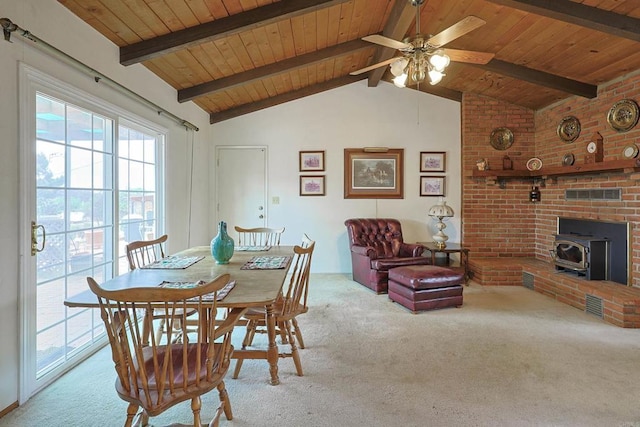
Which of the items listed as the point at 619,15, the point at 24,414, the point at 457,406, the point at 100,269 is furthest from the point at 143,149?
the point at 619,15

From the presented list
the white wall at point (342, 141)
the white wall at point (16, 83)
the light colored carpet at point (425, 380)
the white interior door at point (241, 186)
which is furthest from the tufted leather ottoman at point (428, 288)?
the white wall at point (16, 83)

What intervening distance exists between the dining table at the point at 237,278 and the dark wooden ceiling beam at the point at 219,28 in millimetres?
1749

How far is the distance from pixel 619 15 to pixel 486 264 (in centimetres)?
307

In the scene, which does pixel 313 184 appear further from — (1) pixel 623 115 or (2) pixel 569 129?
(1) pixel 623 115

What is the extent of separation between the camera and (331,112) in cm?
555

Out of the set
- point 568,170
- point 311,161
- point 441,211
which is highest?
point 311,161

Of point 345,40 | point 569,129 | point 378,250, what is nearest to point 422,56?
point 345,40

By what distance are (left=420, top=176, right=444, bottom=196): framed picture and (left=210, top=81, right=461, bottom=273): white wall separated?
80 mm

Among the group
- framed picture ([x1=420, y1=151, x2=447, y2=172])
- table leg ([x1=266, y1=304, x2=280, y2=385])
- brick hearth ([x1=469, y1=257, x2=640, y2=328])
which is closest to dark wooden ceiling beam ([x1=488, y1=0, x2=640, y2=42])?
brick hearth ([x1=469, y1=257, x2=640, y2=328])

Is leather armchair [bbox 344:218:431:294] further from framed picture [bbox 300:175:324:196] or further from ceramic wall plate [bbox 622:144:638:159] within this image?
ceramic wall plate [bbox 622:144:638:159]

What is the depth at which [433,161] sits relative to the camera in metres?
5.56

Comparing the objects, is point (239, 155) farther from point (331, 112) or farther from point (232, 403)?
point (232, 403)

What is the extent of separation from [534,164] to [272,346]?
480 cm

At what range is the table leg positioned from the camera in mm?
2180
